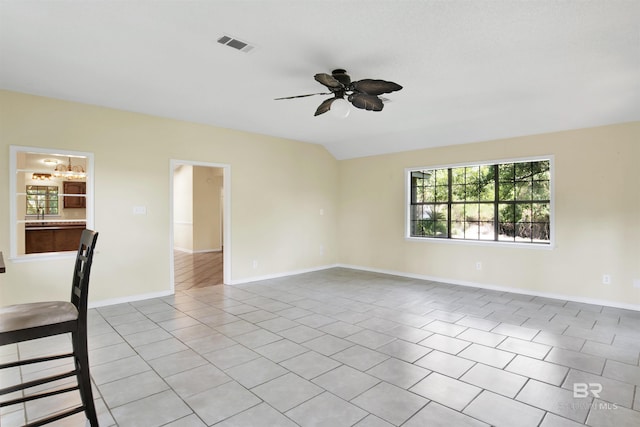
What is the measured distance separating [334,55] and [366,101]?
0.52 meters

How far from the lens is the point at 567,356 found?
296cm

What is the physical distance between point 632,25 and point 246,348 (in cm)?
385

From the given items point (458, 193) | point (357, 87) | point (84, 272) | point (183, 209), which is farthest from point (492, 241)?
point (183, 209)

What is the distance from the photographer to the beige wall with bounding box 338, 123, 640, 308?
4.35 meters

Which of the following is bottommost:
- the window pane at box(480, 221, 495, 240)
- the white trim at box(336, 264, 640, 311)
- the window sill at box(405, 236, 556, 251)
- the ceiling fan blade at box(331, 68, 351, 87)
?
the white trim at box(336, 264, 640, 311)

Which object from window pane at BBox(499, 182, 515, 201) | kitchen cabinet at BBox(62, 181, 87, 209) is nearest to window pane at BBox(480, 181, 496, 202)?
window pane at BBox(499, 182, 515, 201)

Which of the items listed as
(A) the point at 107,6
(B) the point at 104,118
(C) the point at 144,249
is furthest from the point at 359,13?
(C) the point at 144,249

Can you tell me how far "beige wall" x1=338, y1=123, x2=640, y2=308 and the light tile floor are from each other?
436 mm

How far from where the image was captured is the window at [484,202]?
509 cm

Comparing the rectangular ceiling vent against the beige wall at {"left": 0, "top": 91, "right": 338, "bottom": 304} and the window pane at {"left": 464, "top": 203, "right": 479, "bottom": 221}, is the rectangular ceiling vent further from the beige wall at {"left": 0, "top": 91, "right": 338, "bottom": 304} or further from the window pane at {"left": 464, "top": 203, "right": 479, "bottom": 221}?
the window pane at {"left": 464, "top": 203, "right": 479, "bottom": 221}

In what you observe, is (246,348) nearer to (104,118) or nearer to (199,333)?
(199,333)

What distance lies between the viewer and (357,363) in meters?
2.84

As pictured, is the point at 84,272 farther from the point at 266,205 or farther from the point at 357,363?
the point at 266,205

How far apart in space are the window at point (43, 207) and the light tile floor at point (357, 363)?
1329mm
